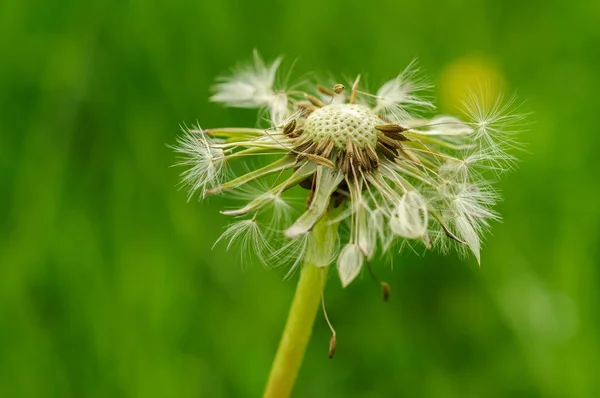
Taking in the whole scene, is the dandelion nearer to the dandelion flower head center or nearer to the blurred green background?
the dandelion flower head center

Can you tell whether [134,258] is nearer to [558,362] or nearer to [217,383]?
[217,383]

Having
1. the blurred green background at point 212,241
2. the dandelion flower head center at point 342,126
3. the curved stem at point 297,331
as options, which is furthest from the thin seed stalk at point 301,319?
the blurred green background at point 212,241

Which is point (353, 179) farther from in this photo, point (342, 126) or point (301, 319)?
point (301, 319)

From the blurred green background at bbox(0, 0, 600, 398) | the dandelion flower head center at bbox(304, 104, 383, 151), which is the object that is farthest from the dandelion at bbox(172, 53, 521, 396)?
the blurred green background at bbox(0, 0, 600, 398)

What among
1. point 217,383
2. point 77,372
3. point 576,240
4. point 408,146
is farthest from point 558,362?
point 77,372

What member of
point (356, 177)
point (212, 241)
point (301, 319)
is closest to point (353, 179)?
point (356, 177)
